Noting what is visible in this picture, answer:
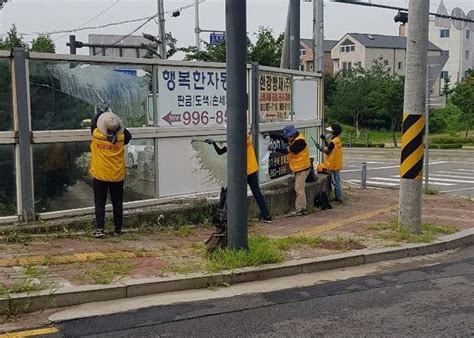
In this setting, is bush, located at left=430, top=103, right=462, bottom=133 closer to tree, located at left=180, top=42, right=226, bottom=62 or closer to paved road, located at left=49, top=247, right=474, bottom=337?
tree, located at left=180, top=42, right=226, bottom=62

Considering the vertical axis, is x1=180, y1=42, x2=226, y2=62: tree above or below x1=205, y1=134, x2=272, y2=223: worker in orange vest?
above

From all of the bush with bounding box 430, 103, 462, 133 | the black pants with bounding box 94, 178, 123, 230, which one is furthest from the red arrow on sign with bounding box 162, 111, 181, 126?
the bush with bounding box 430, 103, 462, 133

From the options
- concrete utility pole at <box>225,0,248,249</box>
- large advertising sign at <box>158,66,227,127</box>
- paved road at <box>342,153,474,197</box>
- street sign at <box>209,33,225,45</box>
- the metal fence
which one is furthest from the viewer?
street sign at <box>209,33,225,45</box>

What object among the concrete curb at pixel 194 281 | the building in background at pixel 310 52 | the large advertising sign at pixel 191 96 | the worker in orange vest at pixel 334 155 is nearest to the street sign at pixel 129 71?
the large advertising sign at pixel 191 96

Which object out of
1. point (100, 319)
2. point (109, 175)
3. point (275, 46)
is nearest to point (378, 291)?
point (100, 319)

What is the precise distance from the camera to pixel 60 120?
25.2 ft

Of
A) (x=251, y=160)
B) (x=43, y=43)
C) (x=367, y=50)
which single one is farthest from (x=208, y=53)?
(x=367, y=50)

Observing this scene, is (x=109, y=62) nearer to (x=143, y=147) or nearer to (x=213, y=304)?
(x=143, y=147)

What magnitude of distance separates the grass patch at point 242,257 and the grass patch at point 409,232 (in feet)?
7.36

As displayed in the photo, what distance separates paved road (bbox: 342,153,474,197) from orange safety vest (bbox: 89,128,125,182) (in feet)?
37.0

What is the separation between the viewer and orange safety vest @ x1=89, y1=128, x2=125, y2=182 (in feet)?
24.6

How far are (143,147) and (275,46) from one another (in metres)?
28.2

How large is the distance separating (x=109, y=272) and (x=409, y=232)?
4.58 metres

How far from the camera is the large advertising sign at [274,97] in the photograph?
10.5 metres
